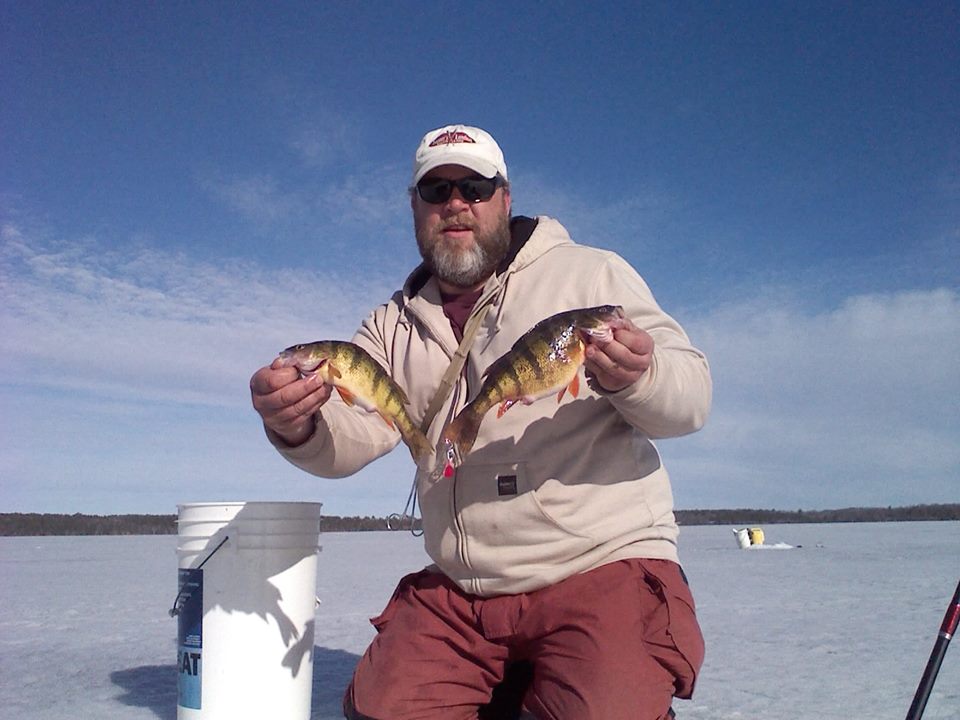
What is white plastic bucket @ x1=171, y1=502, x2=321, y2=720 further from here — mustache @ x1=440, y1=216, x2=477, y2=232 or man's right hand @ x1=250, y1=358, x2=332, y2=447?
mustache @ x1=440, y1=216, x2=477, y2=232

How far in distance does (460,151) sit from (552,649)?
207cm

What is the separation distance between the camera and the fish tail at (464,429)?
2.85m

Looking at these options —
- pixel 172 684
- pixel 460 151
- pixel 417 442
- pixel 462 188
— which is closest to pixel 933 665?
pixel 417 442

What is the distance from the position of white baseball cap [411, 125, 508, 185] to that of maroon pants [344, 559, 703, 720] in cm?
176

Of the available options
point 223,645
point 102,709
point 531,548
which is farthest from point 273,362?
point 102,709

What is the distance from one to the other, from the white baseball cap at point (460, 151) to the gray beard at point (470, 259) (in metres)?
0.27

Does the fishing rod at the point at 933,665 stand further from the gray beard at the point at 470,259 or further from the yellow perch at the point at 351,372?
the gray beard at the point at 470,259

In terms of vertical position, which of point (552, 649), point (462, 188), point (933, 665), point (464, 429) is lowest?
point (933, 665)

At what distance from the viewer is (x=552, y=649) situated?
3.04 metres

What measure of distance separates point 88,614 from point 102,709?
3605mm

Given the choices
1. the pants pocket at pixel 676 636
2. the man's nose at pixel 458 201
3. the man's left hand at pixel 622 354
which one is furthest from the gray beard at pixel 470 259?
the pants pocket at pixel 676 636

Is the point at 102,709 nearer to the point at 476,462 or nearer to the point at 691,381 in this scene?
the point at 476,462

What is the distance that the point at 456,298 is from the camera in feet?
12.3

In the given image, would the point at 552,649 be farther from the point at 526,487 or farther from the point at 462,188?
the point at 462,188
